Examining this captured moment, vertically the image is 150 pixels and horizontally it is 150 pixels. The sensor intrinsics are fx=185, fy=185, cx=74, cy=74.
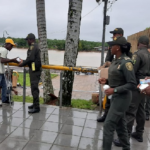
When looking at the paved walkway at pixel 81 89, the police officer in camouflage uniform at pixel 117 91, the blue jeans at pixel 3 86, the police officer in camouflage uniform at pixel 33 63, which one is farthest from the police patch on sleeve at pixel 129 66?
the paved walkway at pixel 81 89

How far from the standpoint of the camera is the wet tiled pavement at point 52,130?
314 cm

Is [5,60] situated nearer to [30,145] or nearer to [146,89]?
[30,145]

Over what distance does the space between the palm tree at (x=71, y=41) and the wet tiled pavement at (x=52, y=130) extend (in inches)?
24.0

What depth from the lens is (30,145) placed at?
3076 mm

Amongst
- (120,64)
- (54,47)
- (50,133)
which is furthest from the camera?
(54,47)

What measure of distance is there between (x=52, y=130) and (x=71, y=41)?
2437 mm

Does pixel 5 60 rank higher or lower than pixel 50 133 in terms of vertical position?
higher

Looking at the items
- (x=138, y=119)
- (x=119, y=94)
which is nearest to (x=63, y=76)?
Answer: (x=138, y=119)

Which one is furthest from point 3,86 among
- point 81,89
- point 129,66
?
point 81,89

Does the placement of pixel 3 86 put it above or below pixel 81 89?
above

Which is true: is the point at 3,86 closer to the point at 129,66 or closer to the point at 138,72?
the point at 138,72

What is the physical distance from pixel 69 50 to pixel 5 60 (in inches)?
65.7

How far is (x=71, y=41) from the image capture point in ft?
16.4

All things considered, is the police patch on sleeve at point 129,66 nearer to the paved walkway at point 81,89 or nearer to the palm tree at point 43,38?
the palm tree at point 43,38
